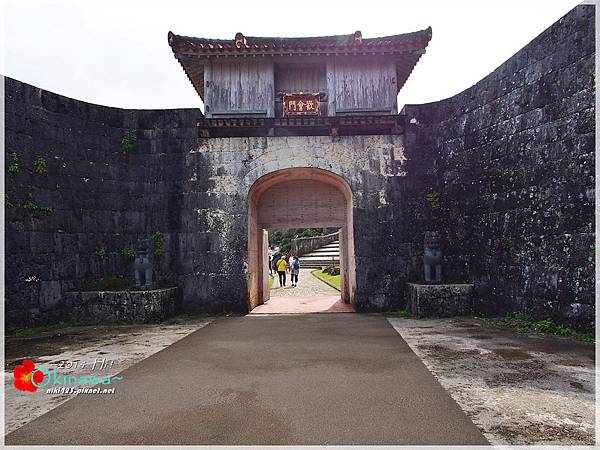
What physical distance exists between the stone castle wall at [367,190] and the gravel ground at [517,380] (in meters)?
1.70

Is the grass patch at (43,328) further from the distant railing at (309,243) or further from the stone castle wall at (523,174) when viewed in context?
the distant railing at (309,243)

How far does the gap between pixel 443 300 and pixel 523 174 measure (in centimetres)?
319

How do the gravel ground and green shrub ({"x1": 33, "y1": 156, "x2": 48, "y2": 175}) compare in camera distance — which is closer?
the gravel ground

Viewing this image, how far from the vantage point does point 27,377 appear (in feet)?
14.8

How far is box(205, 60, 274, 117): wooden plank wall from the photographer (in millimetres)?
10523

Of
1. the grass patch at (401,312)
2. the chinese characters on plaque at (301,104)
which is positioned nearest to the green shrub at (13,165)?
the chinese characters on plaque at (301,104)

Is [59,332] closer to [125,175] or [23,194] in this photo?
[23,194]

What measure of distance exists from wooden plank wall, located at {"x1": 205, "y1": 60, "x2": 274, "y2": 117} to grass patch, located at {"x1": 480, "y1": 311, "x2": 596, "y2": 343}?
7.62 meters

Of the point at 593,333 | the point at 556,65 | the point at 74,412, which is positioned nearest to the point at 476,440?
the point at 74,412

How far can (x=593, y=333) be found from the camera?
19.9 ft

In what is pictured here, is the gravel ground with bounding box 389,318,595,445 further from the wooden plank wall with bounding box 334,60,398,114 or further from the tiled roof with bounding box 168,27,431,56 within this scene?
the tiled roof with bounding box 168,27,431,56

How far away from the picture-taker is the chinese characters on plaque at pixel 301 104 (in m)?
10.5

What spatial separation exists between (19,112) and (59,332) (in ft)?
15.8

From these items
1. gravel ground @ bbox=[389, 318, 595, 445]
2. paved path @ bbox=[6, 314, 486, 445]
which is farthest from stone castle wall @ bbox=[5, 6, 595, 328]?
paved path @ bbox=[6, 314, 486, 445]
